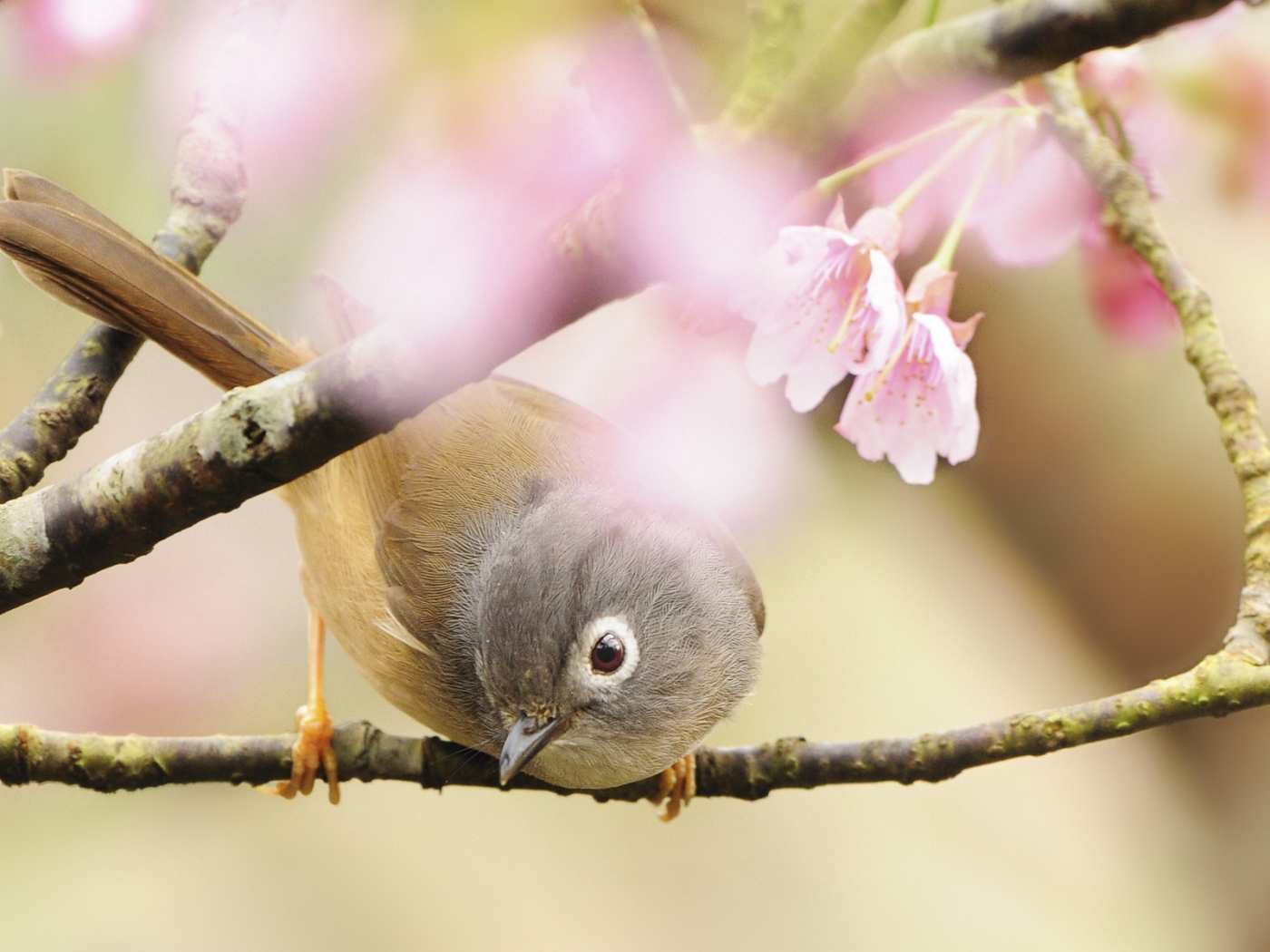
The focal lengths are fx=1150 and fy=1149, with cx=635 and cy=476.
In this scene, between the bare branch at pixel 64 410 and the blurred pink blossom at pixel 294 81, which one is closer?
the bare branch at pixel 64 410

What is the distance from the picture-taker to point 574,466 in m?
1.08

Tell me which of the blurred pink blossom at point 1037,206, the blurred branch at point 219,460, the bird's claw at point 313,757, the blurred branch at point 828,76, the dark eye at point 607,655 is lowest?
the bird's claw at point 313,757

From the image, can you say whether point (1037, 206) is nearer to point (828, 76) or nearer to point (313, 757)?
point (828, 76)

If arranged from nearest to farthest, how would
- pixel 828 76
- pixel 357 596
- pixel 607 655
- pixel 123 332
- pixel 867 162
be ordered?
pixel 828 76 < pixel 867 162 < pixel 123 332 < pixel 607 655 < pixel 357 596

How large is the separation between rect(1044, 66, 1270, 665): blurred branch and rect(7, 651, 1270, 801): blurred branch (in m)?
0.04

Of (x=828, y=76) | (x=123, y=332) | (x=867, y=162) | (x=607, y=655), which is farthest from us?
(x=607, y=655)

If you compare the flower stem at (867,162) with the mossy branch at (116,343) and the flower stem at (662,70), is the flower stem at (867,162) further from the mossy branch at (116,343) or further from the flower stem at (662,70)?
the mossy branch at (116,343)

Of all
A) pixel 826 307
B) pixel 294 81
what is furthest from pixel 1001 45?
pixel 294 81

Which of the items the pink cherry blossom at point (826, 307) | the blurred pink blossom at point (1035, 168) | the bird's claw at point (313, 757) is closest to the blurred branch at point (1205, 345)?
the blurred pink blossom at point (1035, 168)

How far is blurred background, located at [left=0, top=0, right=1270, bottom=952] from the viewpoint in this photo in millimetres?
906

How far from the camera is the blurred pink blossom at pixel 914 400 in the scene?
26.7 inches

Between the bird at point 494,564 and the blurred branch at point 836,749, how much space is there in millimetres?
82

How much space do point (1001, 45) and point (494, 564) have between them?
2.24 feet

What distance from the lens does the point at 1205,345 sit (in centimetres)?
79
